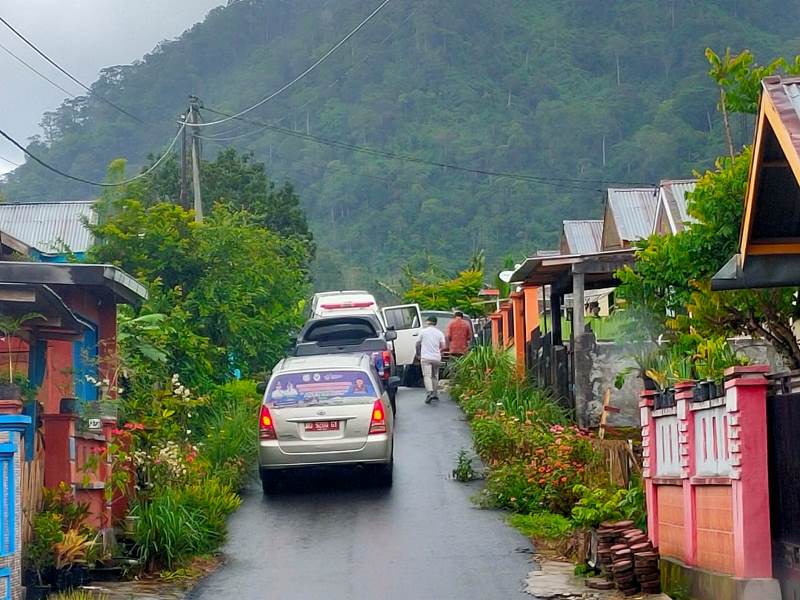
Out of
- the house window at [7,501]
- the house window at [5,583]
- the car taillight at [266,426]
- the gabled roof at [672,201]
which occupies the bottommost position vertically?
the house window at [5,583]

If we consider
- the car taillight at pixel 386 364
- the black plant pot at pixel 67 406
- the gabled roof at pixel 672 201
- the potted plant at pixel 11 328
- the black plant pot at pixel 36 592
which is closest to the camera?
the black plant pot at pixel 36 592

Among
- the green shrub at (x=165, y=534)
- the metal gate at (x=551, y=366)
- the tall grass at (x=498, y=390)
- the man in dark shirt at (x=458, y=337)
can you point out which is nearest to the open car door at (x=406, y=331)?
the man in dark shirt at (x=458, y=337)

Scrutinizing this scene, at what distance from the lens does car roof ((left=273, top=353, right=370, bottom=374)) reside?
1916 cm

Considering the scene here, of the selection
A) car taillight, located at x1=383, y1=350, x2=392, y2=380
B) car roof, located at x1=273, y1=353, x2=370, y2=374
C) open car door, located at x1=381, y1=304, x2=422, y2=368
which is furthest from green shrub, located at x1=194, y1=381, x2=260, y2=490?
open car door, located at x1=381, y1=304, x2=422, y2=368

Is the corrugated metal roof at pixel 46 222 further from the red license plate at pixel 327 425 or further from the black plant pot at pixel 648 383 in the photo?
the red license plate at pixel 327 425

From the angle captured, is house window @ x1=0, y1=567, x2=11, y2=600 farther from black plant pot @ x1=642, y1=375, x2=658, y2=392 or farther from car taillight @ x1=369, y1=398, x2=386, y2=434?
black plant pot @ x1=642, y1=375, x2=658, y2=392

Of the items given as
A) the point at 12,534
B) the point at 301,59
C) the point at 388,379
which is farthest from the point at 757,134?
the point at 301,59

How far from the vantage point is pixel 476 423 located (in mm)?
22562

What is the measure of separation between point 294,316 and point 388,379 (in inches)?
322

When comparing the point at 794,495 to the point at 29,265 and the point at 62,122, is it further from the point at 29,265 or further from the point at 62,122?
the point at 62,122

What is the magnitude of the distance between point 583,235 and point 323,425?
35574 mm

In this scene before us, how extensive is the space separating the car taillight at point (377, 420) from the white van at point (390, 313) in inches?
449

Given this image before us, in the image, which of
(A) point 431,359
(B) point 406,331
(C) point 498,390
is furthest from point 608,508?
(B) point 406,331

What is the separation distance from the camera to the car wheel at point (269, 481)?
742 inches
